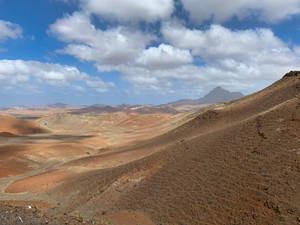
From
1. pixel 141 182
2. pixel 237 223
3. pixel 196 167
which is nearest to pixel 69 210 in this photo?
pixel 141 182

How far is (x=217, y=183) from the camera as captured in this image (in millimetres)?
11305

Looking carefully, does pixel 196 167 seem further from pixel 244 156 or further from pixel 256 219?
pixel 256 219

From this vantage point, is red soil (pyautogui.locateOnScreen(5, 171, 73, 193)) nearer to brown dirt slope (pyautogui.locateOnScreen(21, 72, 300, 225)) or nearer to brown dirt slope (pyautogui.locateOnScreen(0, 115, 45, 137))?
brown dirt slope (pyautogui.locateOnScreen(21, 72, 300, 225))

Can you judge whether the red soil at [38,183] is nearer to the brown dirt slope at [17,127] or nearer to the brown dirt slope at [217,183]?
the brown dirt slope at [217,183]

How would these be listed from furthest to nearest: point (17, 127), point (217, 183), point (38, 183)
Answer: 1. point (17, 127)
2. point (38, 183)
3. point (217, 183)

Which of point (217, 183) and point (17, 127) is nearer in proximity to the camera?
point (217, 183)

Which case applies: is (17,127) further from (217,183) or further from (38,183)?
(217,183)

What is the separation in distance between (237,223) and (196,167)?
5077 mm

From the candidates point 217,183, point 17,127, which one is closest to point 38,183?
point 217,183

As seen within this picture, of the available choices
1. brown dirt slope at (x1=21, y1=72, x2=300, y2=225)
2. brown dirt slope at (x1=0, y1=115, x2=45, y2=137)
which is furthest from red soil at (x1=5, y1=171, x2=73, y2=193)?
brown dirt slope at (x1=0, y1=115, x2=45, y2=137)

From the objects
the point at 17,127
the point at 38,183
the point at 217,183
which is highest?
the point at 217,183

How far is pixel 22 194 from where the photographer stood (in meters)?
18.8

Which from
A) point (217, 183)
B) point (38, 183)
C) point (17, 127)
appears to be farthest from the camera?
point (17, 127)

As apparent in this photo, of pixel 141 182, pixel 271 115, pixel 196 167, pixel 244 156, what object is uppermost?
pixel 271 115
